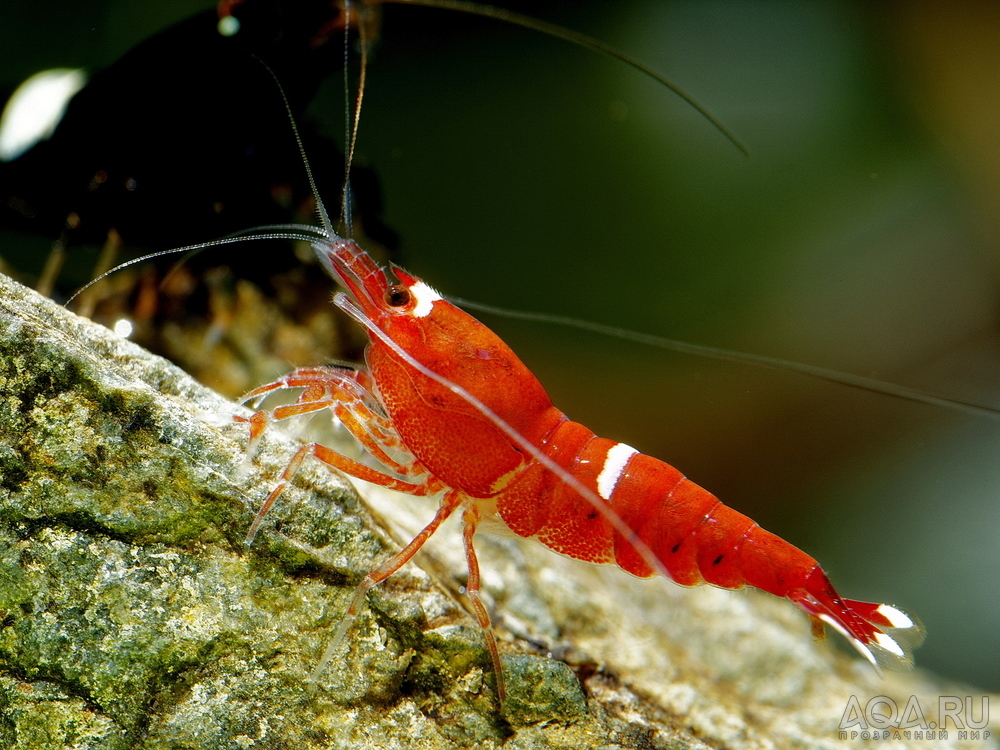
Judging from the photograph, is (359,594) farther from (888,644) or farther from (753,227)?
(753,227)

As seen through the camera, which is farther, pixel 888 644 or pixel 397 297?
pixel 397 297

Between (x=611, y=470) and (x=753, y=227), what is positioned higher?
(x=753, y=227)

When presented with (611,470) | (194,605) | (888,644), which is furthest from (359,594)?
(888,644)

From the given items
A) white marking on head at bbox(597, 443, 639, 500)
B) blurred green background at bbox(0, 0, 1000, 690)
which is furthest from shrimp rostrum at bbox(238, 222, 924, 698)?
blurred green background at bbox(0, 0, 1000, 690)

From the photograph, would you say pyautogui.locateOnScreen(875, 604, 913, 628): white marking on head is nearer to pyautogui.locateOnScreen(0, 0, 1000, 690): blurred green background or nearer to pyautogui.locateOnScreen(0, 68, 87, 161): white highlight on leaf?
pyautogui.locateOnScreen(0, 0, 1000, 690): blurred green background

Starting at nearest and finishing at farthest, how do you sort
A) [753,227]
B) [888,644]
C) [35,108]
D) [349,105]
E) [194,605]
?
[194,605] < [888,644] < [349,105] < [35,108] < [753,227]

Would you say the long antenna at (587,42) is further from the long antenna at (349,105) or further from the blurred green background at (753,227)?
the long antenna at (349,105)
